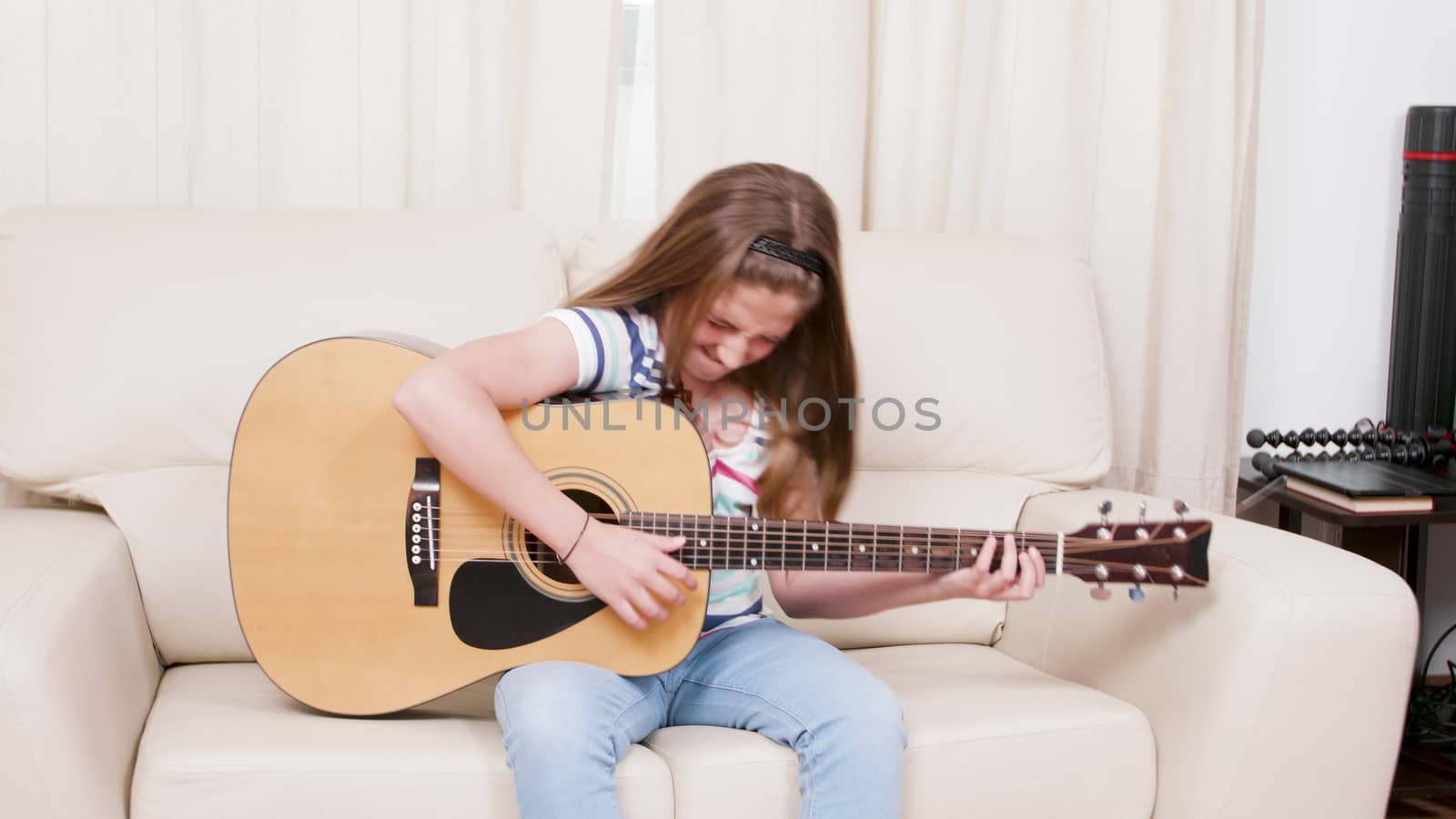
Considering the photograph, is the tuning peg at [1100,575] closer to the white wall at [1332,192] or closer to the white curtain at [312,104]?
the white curtain at [312,104]

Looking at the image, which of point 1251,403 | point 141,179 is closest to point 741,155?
point 141,179

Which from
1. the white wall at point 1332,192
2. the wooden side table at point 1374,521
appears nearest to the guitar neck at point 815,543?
the wooden side table at point 1374,521

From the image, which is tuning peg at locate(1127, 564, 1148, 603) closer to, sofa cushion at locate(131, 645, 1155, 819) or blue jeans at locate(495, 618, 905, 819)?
sofa cushion at locate(131, 645, 1155, 819)

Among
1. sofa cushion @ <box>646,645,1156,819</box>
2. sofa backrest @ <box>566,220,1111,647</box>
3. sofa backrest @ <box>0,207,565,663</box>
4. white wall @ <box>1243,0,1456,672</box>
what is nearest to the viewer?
sofa cushion @ <box>646,645,1156,819</box>

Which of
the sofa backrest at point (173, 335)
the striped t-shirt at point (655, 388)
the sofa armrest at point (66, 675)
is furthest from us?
the sofa backrest at point (173, 335)

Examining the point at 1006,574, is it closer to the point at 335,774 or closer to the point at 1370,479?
the point at 335,774

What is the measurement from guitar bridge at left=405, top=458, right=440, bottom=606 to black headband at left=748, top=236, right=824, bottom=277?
0.43m

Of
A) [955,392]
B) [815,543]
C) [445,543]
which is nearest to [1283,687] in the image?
[815,543]

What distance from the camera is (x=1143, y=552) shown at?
1244 millimetres

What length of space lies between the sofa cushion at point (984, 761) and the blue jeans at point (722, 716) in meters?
0.03

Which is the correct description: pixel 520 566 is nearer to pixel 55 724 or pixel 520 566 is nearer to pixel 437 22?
pixel 55 724

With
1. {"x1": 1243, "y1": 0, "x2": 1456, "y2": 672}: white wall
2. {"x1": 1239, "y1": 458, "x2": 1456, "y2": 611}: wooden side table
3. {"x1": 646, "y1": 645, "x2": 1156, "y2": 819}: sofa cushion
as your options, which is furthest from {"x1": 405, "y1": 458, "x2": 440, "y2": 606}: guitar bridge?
{"x1": 1243, "y1": 0, "x2": 1456, "y2": 672}: white wall

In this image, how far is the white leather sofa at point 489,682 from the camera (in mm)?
1110

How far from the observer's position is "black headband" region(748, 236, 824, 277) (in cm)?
129
